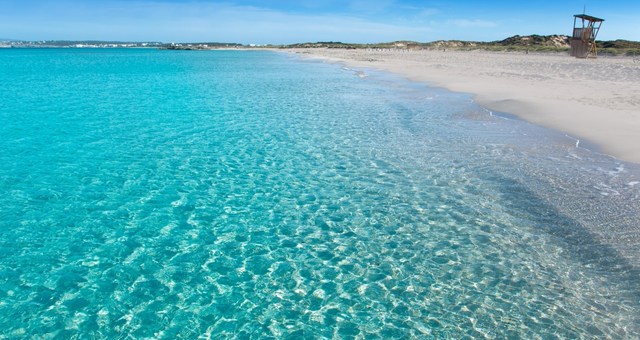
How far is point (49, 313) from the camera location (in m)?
6.54

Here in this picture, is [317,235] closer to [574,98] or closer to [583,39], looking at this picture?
→ [574,98]

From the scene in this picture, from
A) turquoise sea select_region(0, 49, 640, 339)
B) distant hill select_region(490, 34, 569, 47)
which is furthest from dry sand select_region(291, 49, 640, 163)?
distant hill select_region(490, 34, 569, 47)

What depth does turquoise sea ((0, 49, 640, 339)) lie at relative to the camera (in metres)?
6.50

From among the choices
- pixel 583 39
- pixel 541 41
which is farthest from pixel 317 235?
pixel 541 41

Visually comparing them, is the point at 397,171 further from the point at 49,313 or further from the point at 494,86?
the point at 494,86

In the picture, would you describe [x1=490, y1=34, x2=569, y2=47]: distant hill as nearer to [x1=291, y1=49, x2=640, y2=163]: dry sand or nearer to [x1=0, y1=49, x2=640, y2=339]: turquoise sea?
[x1=291, y1=49, x2=640, y2=163]: dry sand

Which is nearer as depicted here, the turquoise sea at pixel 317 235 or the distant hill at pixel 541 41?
the turquoise sea at pixel 317 235

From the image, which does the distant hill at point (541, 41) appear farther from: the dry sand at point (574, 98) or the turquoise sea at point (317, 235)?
the turquoise sea at point (317, 235)

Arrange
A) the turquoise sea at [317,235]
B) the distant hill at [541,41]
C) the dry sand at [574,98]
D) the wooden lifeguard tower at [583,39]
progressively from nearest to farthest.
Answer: the turquoise sea at [317,235]
the dry sand at [574,98]
the wooden lifeguard tower at [583,39]
the distant hill at [541,41]

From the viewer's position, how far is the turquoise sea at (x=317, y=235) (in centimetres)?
650

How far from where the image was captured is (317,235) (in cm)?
916

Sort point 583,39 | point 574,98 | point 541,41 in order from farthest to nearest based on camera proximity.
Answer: point 541,41, point 583,39, point 574,98

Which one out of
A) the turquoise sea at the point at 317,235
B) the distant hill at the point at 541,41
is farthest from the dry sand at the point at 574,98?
the distant hill at the point at 541,41

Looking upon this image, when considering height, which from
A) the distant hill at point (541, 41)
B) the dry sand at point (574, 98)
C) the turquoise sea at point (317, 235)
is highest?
the distant hill at point (541, 41)
